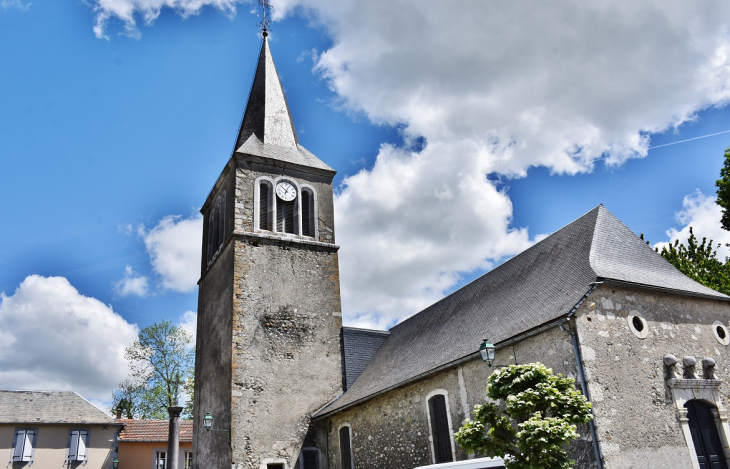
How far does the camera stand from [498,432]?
30.1ft

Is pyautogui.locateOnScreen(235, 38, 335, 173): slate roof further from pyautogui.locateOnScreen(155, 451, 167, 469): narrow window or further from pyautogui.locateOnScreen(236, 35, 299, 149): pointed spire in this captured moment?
pyautogui.locateOnScreen(155, 451, 167, 469): narrow window

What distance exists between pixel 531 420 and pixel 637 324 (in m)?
3.95

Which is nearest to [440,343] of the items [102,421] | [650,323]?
[650,323]

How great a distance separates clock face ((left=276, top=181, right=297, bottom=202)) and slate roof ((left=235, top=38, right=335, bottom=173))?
862 millimetres

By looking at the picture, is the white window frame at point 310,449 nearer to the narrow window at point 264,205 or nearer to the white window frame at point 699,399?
the narrow window at point 264,205

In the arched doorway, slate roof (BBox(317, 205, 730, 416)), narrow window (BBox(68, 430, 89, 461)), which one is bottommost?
the arched doorway

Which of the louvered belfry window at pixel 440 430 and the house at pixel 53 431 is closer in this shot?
the louvered belfry window at pixel 440 430

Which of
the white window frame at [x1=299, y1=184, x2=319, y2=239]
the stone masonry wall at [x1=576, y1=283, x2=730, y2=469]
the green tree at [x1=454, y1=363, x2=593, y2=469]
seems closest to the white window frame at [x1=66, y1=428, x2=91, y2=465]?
the white window frame at [x1=299, y1=184, x2=319, y2=239]

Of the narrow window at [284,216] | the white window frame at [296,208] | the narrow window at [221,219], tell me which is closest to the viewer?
the white window frame at [296,208]

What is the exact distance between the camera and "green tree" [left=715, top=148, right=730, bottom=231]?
57.1 ft

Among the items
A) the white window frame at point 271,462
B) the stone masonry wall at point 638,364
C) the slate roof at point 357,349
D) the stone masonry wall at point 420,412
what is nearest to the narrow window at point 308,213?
the slate roof at point 357,349

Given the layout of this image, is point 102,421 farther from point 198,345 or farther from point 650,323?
point 650,323

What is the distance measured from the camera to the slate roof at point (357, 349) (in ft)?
58.8

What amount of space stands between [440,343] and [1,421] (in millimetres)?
22244
